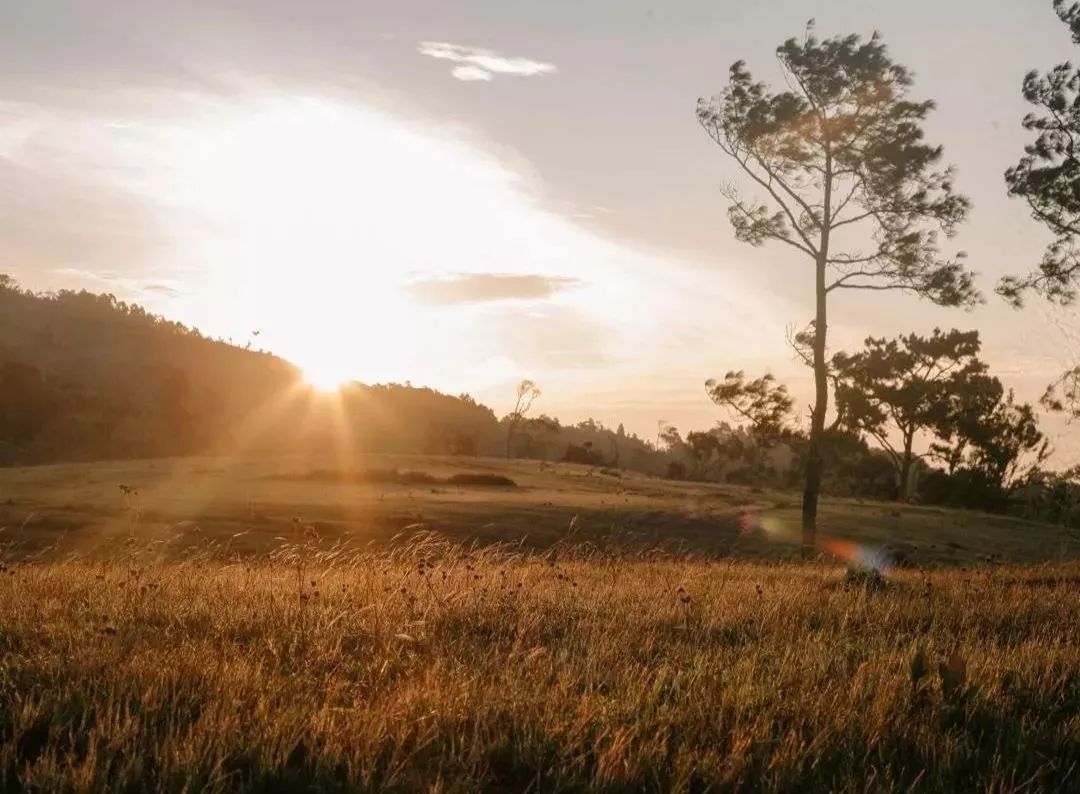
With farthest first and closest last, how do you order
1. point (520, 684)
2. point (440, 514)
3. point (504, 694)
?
point (440, 514) < point (520, 684) < point (504, 694)

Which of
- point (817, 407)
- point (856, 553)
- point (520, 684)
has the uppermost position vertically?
point (817, 407)

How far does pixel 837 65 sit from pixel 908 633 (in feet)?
76.6

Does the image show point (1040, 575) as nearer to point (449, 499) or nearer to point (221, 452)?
point (449, 499)

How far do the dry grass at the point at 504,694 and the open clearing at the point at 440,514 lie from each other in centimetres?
1190

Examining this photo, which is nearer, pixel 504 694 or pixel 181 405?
pixel 504 694

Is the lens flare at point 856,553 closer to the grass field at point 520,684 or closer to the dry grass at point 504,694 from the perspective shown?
the grass field at point 520,684

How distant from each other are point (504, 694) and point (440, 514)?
95.7 ft

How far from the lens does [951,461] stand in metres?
70.7

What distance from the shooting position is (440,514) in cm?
3366

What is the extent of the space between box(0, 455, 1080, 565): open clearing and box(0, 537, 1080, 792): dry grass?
11.9 m

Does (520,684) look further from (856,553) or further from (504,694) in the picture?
(856,553)

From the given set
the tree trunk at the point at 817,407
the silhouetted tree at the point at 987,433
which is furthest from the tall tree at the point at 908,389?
the tree trunk at the point at 817,407

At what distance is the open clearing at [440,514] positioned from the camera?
26.0 metres

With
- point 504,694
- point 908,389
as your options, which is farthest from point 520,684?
point 908,389
